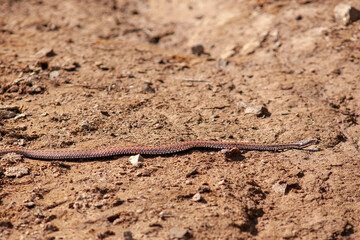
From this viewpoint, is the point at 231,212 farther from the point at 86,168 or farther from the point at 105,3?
the point at 105,3

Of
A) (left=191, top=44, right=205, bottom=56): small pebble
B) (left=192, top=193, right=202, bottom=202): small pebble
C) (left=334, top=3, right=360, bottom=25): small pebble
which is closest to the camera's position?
(left=192, top=193, right=202, bottom=202): small pebble

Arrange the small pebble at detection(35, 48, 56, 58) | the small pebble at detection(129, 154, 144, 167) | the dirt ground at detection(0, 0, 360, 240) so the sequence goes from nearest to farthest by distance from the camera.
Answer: the dirt ground at detection(0, 0, 360, 240) → the small pebble at detection(129, 154, 144, 167) → the small pebble at detection(35, 48, 56, 58)

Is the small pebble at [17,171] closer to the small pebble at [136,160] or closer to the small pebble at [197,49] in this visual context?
the small pebble at [136,160]

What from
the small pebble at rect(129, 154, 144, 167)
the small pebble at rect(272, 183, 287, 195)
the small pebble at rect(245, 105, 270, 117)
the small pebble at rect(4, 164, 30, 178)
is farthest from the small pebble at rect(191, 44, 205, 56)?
the small pebble at rect(4, 164, 30, 178)

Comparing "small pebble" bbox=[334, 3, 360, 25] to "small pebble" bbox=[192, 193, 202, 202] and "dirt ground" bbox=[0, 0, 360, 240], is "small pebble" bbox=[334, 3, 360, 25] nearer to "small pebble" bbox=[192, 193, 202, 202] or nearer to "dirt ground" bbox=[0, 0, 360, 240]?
"dirt ground" bbox=[0, 0, 360, 240]

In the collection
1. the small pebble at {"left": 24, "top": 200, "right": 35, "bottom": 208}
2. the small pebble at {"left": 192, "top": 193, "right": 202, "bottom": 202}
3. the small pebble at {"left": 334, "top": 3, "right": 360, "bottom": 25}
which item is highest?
the small pebble at {"left": 334, "top": 3, "right": 360, "bottom": 25}

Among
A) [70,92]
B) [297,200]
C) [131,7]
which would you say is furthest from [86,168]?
[131,7]
